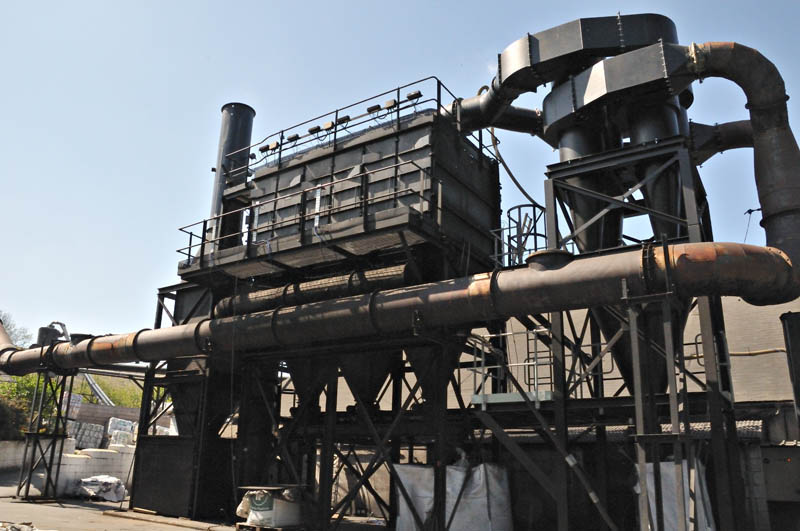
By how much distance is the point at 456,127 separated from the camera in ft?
48.8

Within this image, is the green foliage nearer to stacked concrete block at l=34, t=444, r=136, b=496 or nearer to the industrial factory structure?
stacked concrete block at l=34, t=444, r=136, b=496

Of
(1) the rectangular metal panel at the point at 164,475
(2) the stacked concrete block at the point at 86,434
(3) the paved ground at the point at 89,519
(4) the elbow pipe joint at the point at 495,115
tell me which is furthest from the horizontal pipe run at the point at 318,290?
(2) the stacked concrete block at the point at 86,434

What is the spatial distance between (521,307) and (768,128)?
5.44 meters

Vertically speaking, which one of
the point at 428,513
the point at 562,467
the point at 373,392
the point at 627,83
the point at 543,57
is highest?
the point at 543,57

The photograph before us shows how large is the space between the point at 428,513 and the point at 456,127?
8.80 m

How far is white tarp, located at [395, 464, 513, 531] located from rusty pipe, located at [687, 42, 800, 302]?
22.4 ft

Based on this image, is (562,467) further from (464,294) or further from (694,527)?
(464,294)

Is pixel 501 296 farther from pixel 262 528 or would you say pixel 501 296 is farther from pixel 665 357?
pixel 262 528

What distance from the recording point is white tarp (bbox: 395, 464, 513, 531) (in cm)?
1220

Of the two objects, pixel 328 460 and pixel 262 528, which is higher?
pixel 328 460

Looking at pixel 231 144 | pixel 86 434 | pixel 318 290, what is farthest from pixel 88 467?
pixel 318 290

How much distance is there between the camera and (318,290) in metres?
13.5

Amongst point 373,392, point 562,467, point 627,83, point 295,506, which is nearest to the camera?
point 562,467

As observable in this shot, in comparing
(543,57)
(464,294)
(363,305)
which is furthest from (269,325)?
(543,57)
